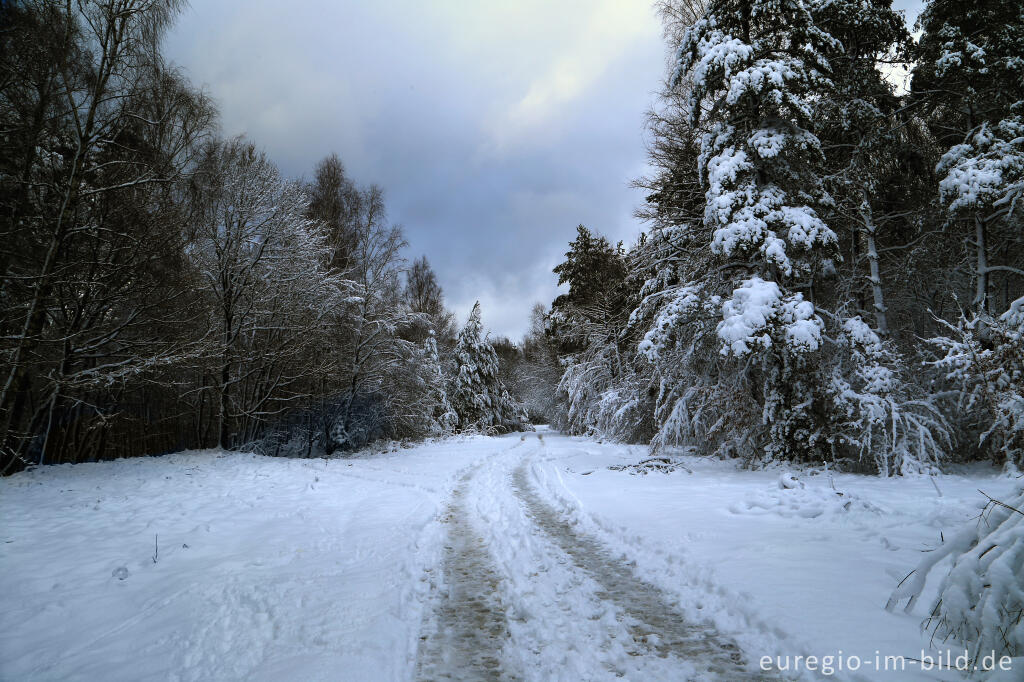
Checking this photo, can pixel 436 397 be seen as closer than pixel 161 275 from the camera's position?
No

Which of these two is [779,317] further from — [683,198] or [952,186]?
[683,198]

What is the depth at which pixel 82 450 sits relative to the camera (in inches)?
435

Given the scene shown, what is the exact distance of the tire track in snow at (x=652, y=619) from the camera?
2801 mm

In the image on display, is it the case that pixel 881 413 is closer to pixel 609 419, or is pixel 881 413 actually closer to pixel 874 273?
pixel 874 273

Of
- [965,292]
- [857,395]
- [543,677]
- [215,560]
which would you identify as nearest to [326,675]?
[543,677]

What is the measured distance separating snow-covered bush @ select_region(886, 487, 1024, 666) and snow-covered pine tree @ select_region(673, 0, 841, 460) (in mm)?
6224

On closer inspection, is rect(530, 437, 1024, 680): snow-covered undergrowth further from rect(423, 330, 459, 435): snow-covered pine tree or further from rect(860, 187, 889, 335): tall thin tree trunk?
rect(423, 330, 459, 435): snow-covered pine tree

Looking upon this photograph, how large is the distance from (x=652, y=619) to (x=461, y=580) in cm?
180

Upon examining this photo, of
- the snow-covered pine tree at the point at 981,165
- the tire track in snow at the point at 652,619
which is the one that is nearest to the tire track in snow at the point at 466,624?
the tire track in snow at the point at 652,619

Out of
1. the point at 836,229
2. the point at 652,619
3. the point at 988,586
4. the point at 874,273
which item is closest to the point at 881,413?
the point at 874,273

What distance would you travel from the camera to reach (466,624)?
3.36 meters

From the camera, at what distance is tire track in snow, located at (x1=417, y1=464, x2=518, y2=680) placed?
2752 mm

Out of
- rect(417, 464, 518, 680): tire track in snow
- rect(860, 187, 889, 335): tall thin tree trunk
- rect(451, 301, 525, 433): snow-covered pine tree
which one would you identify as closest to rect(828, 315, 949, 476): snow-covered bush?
rect(860, 187, 889, 335): tall thin tree trunk

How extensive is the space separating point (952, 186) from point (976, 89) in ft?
9.12
